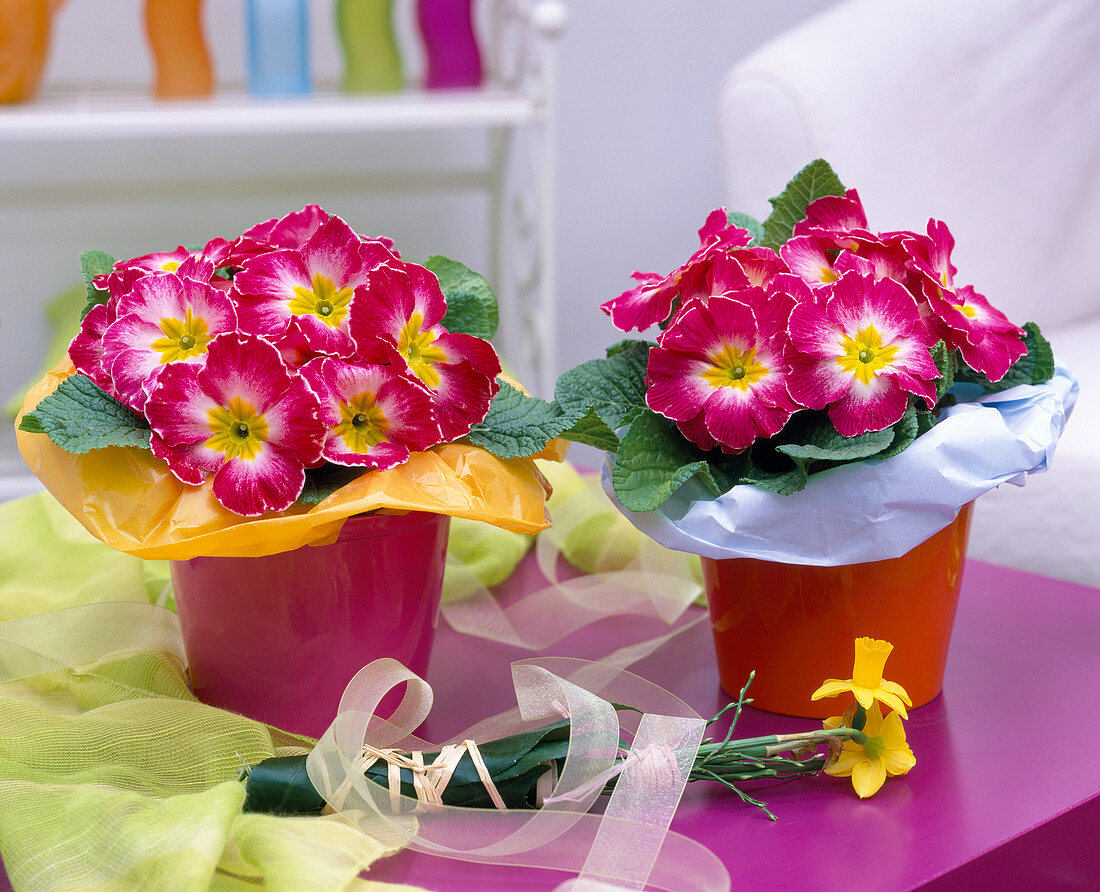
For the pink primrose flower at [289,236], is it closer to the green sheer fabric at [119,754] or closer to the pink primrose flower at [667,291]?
the pink primrose flower at [667,291]

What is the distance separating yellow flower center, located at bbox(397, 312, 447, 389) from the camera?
1.55 ft

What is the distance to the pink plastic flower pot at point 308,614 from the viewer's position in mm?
482

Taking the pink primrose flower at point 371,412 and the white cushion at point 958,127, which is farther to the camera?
the white cushion at point 958,127

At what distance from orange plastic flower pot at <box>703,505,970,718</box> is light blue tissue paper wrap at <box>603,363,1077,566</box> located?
1.2 inches

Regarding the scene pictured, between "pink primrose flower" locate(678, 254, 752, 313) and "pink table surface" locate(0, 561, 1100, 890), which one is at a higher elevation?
"pink primrose flower" locate(678, 254, 752, 313)

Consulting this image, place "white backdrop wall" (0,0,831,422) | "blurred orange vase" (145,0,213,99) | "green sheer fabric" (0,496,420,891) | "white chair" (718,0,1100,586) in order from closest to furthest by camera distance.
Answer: "green sheer fabric" (0,496,420,891) < "white chair" (718,0,1100,586) < "blurred orange vase" (145,0,213,99) < "white backdrop wall" (0,0,831,422)

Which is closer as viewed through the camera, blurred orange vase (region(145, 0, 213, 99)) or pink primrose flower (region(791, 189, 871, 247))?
pink primrose flower (region(791, 189, 871, 247))

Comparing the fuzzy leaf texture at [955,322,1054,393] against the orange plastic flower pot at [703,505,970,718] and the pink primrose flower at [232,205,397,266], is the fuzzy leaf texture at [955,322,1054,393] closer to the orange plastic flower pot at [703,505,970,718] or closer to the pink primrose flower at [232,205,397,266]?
the orange plastic flower pot at [703,505,970,718]

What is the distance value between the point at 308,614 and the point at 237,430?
10cm

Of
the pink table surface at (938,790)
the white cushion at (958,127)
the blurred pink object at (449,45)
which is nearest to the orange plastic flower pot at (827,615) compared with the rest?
the pink table surface at (938,790)

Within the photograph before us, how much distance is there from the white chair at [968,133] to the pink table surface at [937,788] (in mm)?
396

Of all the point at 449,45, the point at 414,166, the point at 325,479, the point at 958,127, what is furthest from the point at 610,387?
the point at 414,166

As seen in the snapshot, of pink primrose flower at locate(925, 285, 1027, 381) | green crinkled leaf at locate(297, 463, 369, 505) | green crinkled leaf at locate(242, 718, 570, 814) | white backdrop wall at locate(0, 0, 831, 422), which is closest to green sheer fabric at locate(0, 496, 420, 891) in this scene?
green crinkled leaf at locate(242, 718, 570, 814)

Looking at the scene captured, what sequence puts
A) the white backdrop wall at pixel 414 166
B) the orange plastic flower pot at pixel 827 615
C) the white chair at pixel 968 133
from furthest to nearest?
the white backdrop wall at pixel 414 166
the white chair at pixel 968 133
the orange plastic flower pot at pixel 827 615
